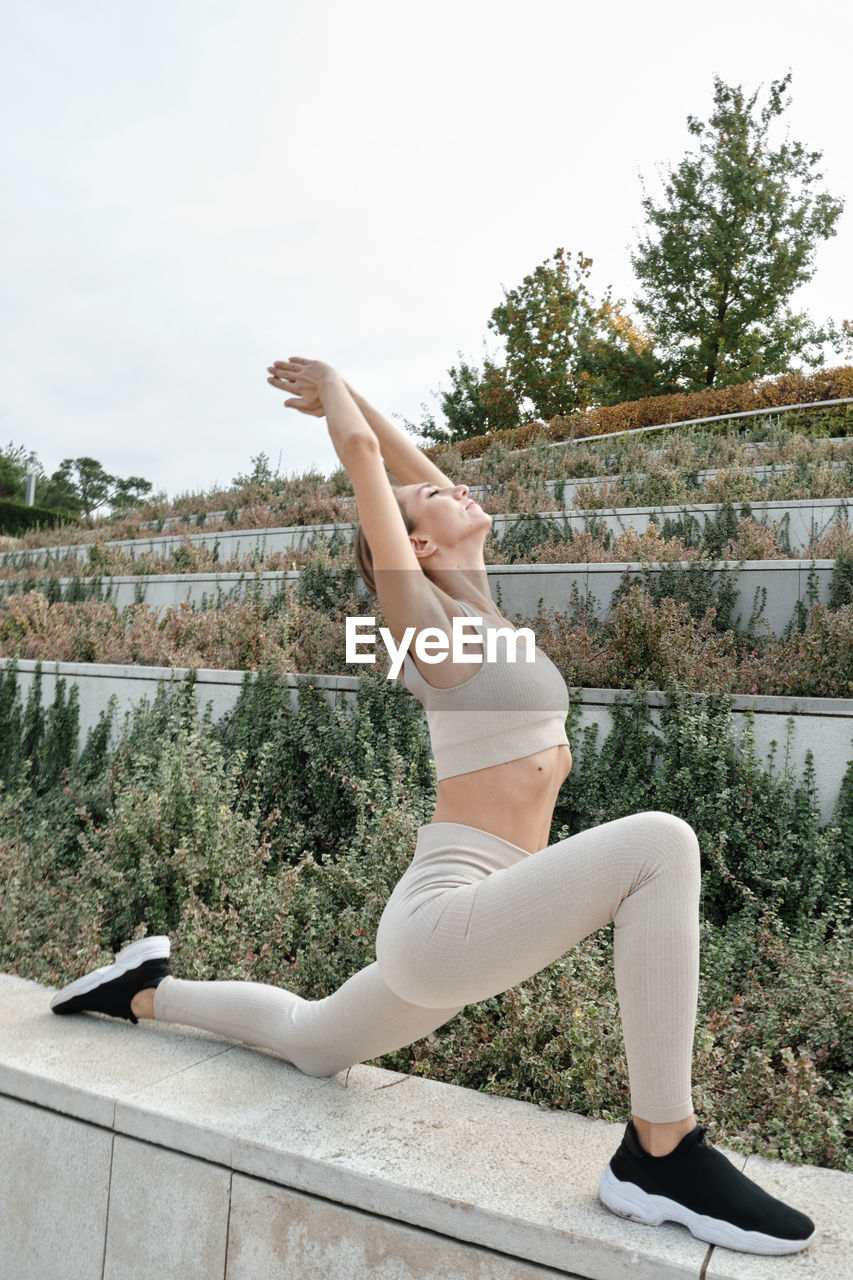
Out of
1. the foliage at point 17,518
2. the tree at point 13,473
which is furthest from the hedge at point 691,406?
the tree at point 13,473

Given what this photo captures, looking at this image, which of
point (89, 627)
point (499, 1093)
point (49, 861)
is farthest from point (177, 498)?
point (499, 1093)

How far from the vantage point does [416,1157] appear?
203 cm

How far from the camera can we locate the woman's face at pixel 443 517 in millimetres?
2387

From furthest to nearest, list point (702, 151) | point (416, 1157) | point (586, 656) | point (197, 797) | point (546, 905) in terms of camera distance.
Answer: point (702, 151), point (586, 656), point (197, 797), point (416, 1157), point (546, 905)

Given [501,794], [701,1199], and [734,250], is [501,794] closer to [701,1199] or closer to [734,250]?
[701,1199]

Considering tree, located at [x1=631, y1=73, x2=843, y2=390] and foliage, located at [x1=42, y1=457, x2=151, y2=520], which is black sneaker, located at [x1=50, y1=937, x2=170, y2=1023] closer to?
tree, located at [x1=631, y1=73, x2=843, y2=390]

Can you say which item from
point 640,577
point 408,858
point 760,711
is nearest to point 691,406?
point 640,577

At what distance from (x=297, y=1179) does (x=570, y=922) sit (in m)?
0.83

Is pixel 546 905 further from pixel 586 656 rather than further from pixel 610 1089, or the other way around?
pixel 586 656

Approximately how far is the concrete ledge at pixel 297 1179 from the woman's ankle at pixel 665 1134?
0.14 meters

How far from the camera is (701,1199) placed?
5.65 feet

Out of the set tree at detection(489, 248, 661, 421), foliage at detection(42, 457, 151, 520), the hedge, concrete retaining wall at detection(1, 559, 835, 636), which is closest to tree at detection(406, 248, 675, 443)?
tree at detection(489, 248, 661, 421)

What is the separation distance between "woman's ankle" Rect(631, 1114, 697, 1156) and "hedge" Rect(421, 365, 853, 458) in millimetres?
11447

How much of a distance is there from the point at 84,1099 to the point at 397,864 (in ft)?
5.48
